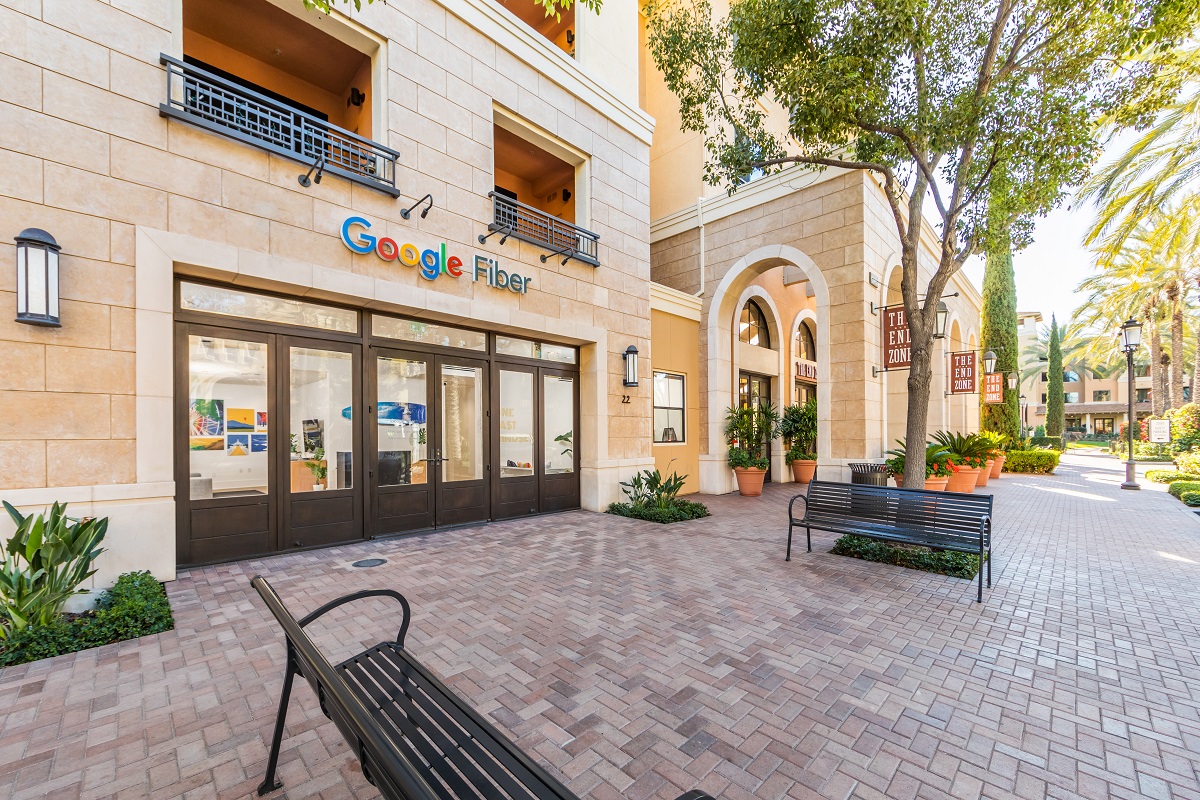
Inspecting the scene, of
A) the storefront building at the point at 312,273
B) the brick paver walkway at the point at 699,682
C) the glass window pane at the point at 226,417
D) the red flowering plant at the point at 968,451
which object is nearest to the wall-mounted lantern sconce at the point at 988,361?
the red flowering plant at the point at 968,451

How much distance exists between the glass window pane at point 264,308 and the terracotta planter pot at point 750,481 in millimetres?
9135

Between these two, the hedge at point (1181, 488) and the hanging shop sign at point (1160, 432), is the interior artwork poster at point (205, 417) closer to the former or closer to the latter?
the hedge at point (1181, 488)

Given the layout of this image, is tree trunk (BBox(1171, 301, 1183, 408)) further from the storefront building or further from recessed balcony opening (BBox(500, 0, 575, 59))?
recessed balcony opening (BBox(500, 0, 575, 59))

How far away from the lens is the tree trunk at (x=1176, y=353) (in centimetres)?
1939

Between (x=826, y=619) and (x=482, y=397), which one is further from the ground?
(x=482, y=397)

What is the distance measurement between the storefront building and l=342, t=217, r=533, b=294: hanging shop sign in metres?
0.04

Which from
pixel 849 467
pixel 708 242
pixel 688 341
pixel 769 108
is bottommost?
pixel 849 467

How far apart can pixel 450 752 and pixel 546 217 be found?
326 inches

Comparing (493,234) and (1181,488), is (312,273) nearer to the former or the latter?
(493,234)

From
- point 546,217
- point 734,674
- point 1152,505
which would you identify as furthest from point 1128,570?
point 546,217

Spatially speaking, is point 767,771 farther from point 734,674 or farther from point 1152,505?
point 1152,505

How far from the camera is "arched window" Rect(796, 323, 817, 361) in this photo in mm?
16625

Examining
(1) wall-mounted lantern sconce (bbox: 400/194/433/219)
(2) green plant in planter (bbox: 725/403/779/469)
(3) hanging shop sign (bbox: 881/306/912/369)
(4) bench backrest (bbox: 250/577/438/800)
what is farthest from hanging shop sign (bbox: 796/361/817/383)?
(4) bench backrest (bbox: 250/577/438/800)

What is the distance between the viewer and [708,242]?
13.1 meters
